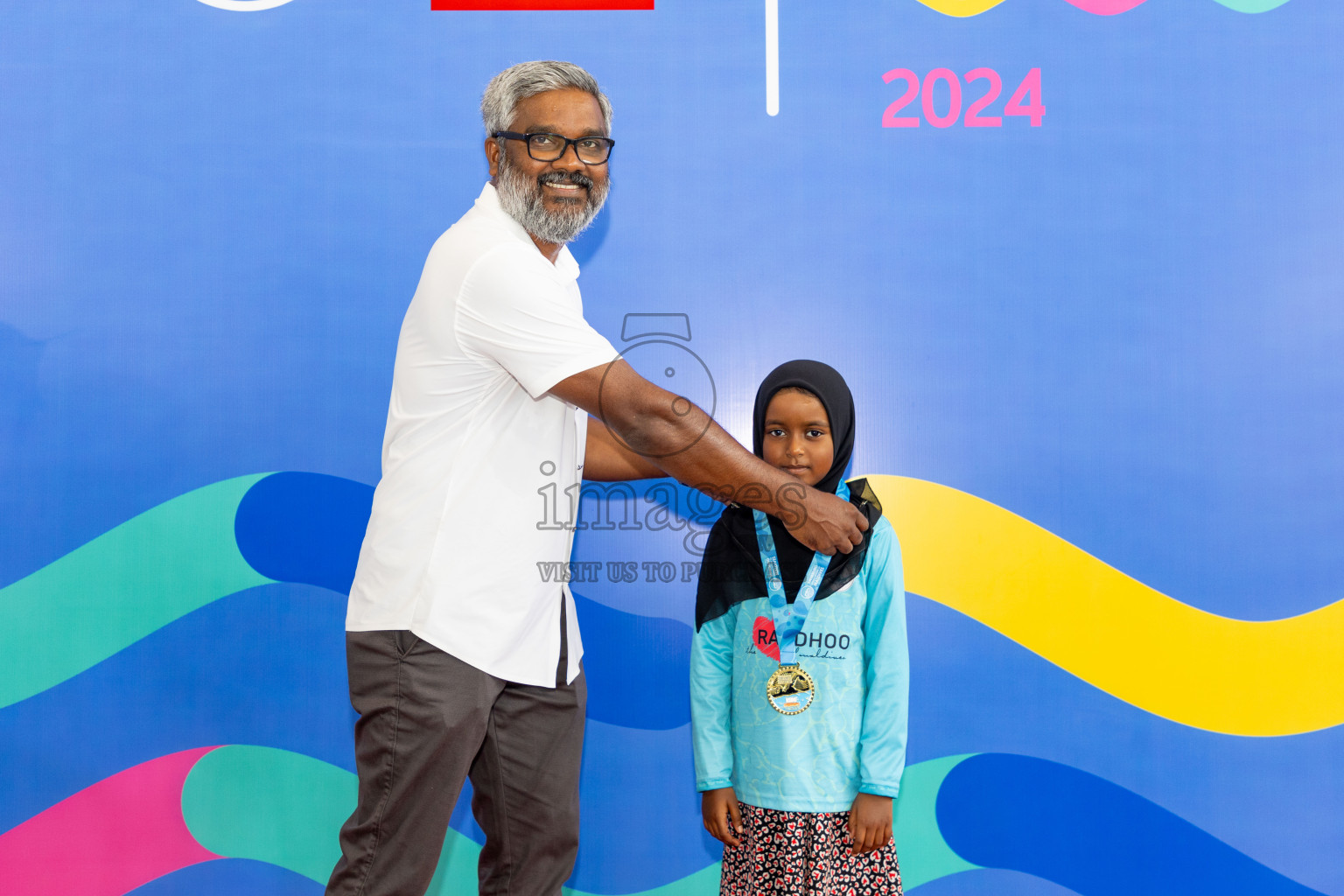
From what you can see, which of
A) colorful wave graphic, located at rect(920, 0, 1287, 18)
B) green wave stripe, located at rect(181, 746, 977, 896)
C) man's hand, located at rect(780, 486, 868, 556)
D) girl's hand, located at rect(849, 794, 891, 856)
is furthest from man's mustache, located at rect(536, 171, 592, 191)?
green wave stripe, located at rect(181, 746, 977, 896)

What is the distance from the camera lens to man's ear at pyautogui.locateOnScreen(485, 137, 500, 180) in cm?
168

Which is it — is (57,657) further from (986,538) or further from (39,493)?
(986,538)

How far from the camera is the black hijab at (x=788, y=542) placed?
5.61ft

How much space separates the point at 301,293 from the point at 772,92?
127 centimetres

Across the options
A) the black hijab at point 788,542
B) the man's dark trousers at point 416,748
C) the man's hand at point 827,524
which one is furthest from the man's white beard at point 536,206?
the man's dark trousers at point 416,748

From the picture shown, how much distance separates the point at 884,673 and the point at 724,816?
40cm

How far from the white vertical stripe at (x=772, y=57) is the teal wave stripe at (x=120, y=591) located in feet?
5.19

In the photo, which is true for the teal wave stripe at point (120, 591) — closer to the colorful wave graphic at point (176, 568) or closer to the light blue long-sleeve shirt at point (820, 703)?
the colorful wave graphic at point (176, 568)

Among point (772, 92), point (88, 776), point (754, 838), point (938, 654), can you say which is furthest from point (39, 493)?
point (938, 654)

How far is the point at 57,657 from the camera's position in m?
2.23

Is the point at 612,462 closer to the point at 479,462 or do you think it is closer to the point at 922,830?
the point at 479,462

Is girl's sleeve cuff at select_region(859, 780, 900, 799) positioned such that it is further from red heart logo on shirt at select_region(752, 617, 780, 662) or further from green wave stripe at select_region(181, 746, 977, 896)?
green wave stripe at select_region(181, 746, 977, 896)

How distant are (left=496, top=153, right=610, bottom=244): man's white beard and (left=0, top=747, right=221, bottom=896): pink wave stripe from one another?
5.16 ft

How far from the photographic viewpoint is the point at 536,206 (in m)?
1.65
